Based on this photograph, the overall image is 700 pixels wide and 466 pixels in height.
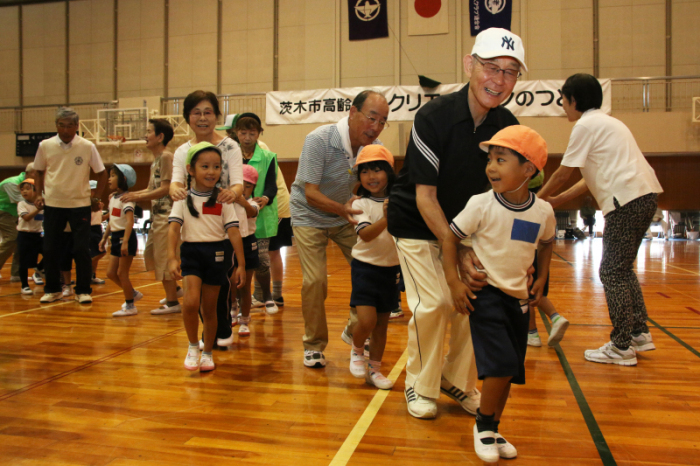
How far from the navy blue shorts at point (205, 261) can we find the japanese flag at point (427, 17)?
41.1ft

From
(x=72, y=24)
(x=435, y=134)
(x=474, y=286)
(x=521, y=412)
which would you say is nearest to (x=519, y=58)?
(x=435, y=134)

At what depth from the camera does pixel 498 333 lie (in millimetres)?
1869

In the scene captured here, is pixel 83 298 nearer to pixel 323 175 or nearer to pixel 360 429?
pixel 323 175

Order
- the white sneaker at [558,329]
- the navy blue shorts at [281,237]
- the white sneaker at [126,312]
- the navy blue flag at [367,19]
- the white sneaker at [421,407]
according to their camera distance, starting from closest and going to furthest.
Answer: the white sneaker at [421,407]
the white sneaker at [558,329]
the white sneaker at [126,312]
the navy blue shorts at [281,237]
the navy blue flag at [367,19]

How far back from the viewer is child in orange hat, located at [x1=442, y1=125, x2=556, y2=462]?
1859 mm

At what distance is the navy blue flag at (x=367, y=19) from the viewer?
14.3 metres

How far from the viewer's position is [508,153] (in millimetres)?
1879

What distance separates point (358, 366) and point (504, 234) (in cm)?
132

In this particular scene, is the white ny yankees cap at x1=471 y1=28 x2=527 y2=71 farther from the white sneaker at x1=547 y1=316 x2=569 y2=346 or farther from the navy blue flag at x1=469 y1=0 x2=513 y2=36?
the navy blue flag at x1=469 y1=0 x2=513 y2=36

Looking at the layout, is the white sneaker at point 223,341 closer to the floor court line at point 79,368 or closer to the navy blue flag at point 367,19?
the floor court line at point 79,368

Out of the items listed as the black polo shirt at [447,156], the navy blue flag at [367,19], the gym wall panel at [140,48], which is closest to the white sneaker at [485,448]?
the black polo shirt at [447,156]

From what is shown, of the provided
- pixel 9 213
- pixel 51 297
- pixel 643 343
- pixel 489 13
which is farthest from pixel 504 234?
pixel 489 13

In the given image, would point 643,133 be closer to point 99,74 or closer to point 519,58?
point 519,58

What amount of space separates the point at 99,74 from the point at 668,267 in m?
15.8
